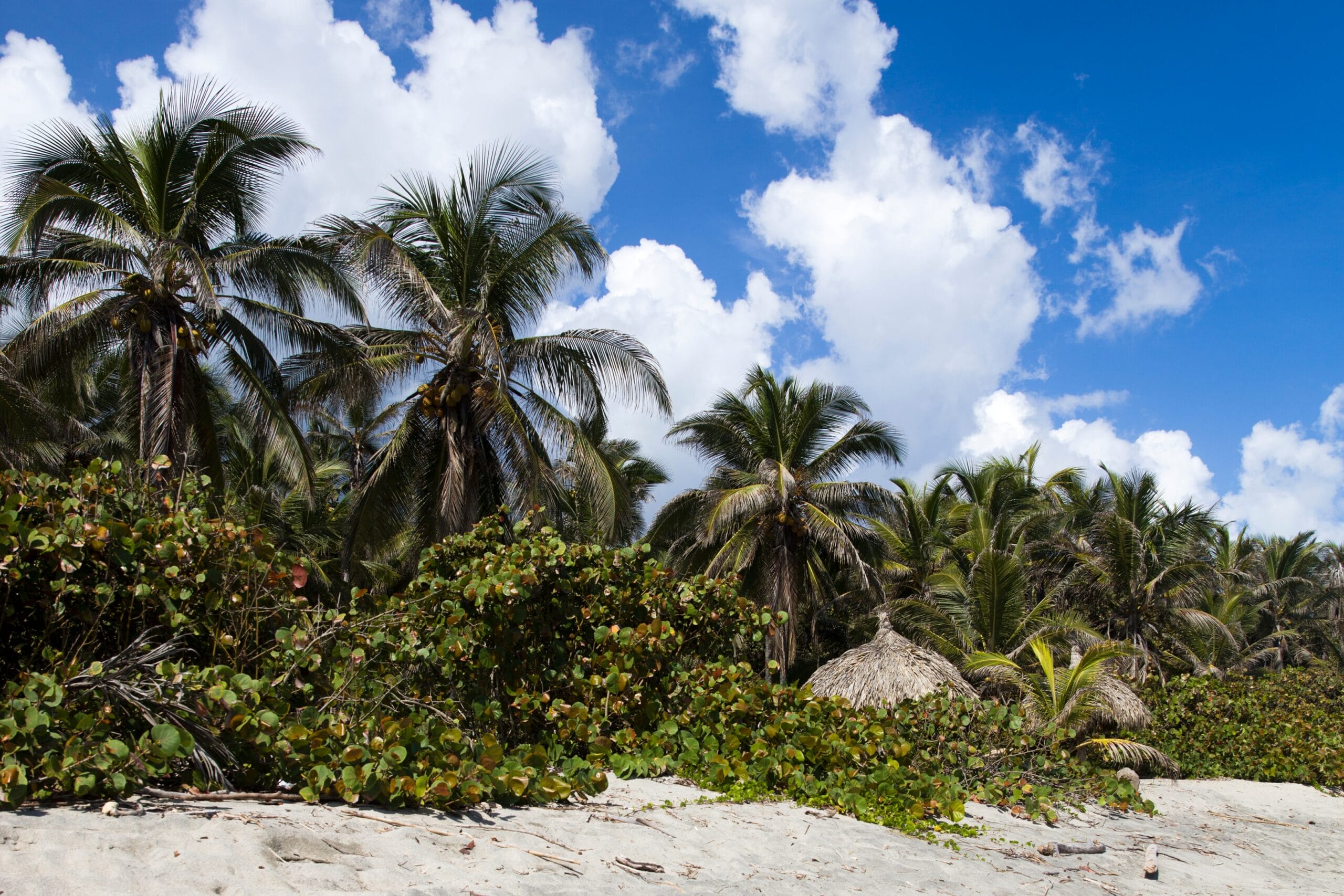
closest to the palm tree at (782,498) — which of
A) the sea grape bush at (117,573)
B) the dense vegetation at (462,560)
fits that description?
the dense vegetation at (462,560)

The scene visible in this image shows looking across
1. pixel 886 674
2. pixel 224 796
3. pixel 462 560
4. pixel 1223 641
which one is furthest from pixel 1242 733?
pixel 224 796

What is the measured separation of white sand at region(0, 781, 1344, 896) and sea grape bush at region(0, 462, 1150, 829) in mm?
227

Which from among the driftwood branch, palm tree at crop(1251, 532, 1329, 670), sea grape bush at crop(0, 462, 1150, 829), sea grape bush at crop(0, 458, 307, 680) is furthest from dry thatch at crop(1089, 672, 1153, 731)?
palm tree at crop(1251, 532, 1329, 670)

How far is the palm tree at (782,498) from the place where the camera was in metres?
17.2

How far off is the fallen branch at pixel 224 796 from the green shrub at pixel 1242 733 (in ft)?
46.7

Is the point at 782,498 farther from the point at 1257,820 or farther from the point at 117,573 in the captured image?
the point at 117,573

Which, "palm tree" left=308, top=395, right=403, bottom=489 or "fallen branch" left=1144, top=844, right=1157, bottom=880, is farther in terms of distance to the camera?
"palm tree" left=308, top=395, right=403, bottom=489

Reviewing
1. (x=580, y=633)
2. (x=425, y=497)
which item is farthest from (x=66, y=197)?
(x=580, y=633)

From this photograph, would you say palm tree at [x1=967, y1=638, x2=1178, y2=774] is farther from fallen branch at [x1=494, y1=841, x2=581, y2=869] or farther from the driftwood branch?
the driftwood branch

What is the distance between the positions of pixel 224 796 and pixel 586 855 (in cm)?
158

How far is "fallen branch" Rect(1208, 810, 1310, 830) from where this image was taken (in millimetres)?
10906

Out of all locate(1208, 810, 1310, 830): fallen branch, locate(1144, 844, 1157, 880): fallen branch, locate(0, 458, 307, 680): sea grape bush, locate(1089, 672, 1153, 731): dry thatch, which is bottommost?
locate(1208, 810, 1310, 830): fallen branch

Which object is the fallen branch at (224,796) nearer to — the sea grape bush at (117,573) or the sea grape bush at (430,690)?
the sea grape bush at (430,690)

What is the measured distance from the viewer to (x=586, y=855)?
4.06 metres
